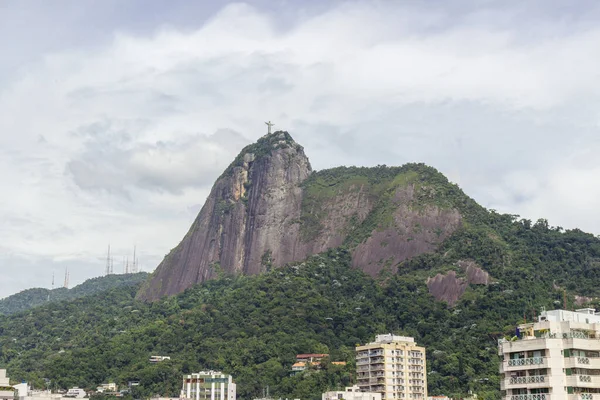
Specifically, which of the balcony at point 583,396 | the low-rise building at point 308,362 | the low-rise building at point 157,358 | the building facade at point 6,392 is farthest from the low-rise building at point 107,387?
the balcony at point 583,396

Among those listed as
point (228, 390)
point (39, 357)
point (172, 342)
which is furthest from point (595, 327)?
point (39, 357)

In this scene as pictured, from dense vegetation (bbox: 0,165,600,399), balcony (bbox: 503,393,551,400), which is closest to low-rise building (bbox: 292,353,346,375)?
dense vegetation (bbox: 0,165,600,399)

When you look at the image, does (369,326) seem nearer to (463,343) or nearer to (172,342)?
(463,343)

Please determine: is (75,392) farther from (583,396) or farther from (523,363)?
(583,396)

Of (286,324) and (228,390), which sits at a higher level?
(286,324)

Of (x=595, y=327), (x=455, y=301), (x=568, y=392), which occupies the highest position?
(x=455, y=301)
